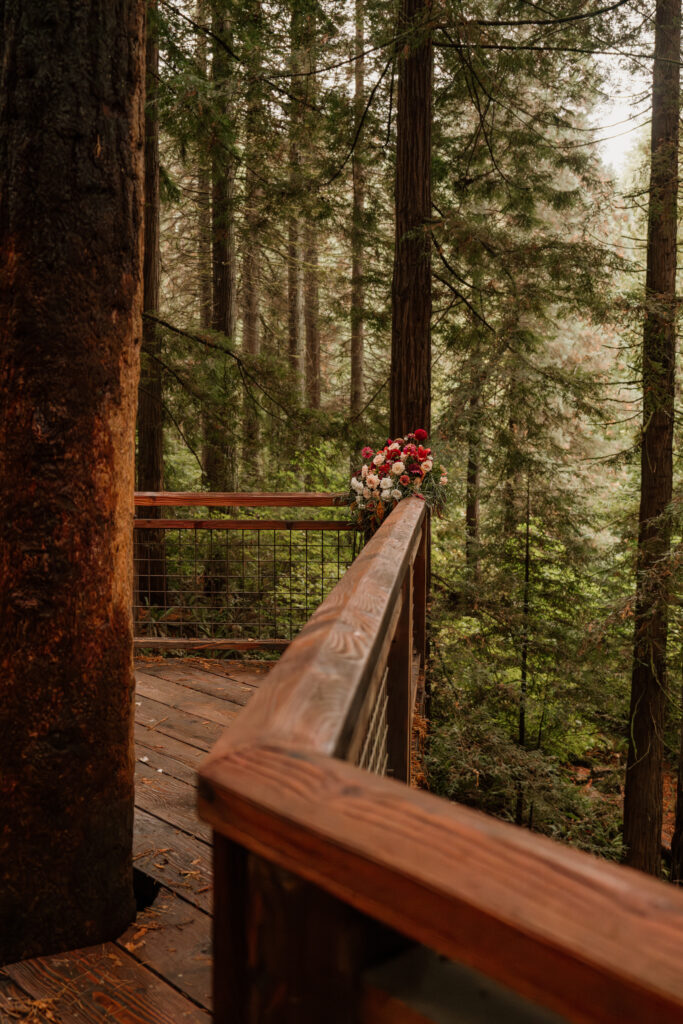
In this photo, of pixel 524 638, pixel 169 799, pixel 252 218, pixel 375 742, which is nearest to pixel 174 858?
pixel 169 799

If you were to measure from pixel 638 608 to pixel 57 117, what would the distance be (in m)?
6.69

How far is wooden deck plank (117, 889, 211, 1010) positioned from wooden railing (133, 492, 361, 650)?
108 inches

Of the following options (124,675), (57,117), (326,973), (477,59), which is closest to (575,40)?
(477,59)

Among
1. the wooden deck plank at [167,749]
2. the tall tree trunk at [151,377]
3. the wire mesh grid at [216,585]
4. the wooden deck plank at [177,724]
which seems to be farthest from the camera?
the tall tree trunk at [151,377]

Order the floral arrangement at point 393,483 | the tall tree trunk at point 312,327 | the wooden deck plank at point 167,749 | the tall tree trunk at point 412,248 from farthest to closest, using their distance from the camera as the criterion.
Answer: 1. the tall tree trunk at point 312,327
2. the tall tree trunk at point 412,248
3. the floral arrangement at point 393,483
4. the wooden deck plank at point 167,749

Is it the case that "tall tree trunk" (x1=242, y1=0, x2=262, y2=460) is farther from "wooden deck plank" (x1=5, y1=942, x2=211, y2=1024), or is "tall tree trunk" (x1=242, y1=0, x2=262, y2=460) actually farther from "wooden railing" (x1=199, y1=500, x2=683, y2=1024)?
"wooden railing" (x1=199, y1=500, x2=683, y2=1024)

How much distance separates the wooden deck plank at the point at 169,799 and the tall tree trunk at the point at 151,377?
3.90 m

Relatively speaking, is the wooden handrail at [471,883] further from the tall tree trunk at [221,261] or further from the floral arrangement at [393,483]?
the tall tree trunk at [221,261]

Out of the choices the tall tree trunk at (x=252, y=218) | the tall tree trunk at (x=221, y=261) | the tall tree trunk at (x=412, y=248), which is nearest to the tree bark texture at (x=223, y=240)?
the tall tree trunk at (x=221, y=261)

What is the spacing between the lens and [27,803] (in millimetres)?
2318

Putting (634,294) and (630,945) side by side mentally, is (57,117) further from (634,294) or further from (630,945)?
(634,294)

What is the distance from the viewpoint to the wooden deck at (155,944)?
2131 mm

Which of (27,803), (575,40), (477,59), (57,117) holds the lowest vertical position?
(27,803)

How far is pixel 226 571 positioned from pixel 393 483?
6.39 ft
